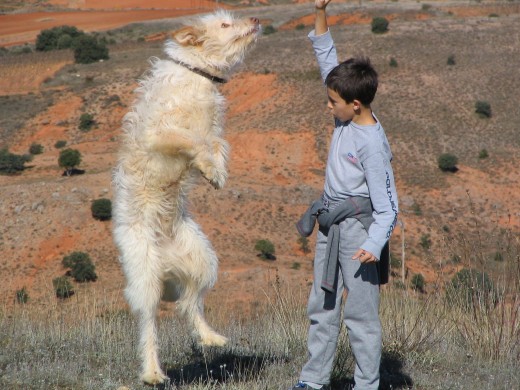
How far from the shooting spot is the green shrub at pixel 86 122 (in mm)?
50062

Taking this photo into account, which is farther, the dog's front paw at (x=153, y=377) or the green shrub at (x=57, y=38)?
the green shrub at (x=57, y=38)

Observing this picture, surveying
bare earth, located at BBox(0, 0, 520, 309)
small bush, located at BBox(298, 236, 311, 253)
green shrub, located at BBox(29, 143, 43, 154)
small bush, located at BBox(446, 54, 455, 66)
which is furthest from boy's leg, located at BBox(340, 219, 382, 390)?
small bush, located at BBox(446, 54, 455, 66)

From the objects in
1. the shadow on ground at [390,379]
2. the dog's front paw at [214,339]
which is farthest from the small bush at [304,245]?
the dog's front paw at [214,339]

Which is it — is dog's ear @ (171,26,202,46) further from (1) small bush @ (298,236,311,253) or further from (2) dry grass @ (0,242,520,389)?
(1) small bush @ (298,236,311,253)

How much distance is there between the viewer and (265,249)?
32.0 m

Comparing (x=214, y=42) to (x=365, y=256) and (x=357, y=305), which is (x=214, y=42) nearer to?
(x=365, y=256)

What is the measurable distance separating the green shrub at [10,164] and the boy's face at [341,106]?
36.6m

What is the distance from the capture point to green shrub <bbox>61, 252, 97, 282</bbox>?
93.9 ft

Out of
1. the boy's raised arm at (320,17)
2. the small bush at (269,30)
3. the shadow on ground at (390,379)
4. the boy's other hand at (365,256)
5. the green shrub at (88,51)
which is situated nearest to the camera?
the boy's other hand at (365,256)

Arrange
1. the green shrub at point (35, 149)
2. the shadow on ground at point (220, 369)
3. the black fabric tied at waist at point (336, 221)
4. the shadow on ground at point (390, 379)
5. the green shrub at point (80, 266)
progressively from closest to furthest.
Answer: the black fabric tied at waist at point (336, 221) < the shadow on ground at point (220, 369) < the shadow on ground at point (390, 379) < the green shrub at point (80, 266) < the green shrub at point (35, 149)

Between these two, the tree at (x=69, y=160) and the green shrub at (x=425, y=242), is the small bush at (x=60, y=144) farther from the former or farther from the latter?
the green shrub at (x=425, y=242)

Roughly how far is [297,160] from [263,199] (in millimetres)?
7557

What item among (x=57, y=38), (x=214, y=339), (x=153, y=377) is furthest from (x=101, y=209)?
(x=57, y=38)

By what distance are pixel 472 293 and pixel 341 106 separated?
148 inches
